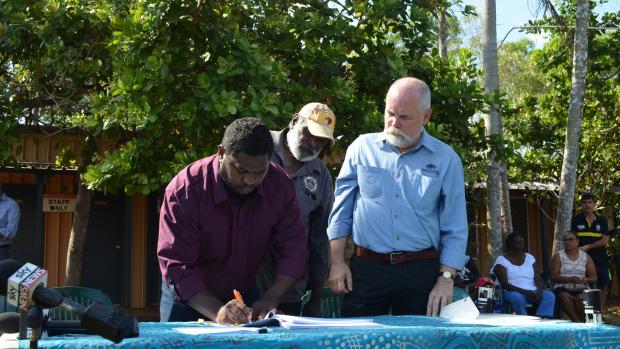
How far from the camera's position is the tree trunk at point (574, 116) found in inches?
521

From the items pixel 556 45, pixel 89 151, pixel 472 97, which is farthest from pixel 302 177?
pixel 556 45

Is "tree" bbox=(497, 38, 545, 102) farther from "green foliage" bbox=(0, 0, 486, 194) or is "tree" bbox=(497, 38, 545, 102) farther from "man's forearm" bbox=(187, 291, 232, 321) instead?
"man's forearm" bbox=(187, 291, 232, 321)

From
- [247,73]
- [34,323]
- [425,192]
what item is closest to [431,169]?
[425,192]

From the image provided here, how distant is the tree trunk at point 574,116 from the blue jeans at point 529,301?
235 centimetres

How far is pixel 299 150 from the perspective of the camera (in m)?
4.81

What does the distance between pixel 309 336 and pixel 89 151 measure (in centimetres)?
852

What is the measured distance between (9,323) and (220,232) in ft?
3.41

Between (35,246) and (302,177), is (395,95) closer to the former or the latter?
(302,177)

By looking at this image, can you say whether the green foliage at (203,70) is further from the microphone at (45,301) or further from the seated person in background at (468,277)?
the microphone at (45,301)

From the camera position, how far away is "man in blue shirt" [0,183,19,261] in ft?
33.4

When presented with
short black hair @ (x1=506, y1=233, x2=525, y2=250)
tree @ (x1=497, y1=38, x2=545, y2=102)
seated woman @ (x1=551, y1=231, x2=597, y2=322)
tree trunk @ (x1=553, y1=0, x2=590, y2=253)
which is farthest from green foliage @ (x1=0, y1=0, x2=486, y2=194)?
tree @ (x1=497, y1=38, x2=545, y2=102)

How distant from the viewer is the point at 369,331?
3.08m

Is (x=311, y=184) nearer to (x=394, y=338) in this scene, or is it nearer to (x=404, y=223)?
(x=404, y=223)

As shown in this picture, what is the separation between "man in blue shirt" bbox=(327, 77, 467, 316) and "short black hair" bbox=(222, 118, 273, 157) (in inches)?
37.0
